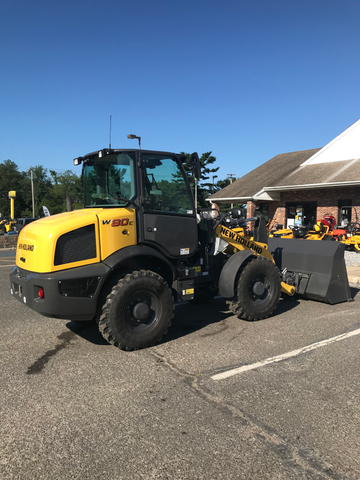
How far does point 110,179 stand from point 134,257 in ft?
3.73

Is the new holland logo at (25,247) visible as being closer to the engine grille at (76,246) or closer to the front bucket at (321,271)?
the engine grille at (76,246)

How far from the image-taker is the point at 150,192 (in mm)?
5027

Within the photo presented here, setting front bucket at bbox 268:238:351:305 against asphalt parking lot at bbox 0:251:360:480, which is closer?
asphalt parking lot at bbox 0:251:360:480

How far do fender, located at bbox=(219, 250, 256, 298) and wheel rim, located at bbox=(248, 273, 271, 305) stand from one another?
0.38m

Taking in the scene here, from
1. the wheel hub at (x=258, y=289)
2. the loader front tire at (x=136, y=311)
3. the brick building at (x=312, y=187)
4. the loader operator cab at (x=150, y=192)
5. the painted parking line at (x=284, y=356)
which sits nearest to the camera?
the painted parking line at (x=284, y=356)

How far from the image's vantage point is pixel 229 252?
6.41 metres

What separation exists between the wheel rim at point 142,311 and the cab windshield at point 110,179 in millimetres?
1245

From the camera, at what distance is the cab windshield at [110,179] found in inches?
194

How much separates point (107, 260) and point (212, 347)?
178 centimetres

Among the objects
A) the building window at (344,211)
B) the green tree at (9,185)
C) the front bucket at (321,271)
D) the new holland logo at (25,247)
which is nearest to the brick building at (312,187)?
the building window at (344,211)

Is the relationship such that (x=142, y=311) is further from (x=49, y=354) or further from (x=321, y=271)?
(x=321, y=271)

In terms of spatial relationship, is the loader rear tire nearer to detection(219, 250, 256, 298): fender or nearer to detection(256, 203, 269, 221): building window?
detection(219, 250, 256, 298): fender

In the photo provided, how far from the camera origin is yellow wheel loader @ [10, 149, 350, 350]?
172 inches

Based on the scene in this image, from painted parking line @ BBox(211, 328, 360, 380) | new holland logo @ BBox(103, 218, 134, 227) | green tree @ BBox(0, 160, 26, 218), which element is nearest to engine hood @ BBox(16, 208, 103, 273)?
new holland logo @ BBox(103, 218, 134, 227)
